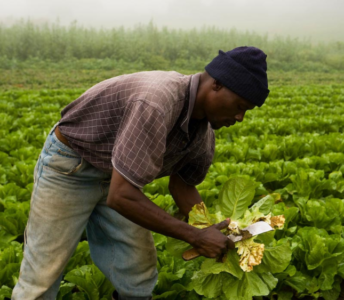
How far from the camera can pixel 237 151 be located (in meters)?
5.79

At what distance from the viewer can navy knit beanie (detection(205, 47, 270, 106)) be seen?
6.40 feet

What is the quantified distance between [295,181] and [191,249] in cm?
266

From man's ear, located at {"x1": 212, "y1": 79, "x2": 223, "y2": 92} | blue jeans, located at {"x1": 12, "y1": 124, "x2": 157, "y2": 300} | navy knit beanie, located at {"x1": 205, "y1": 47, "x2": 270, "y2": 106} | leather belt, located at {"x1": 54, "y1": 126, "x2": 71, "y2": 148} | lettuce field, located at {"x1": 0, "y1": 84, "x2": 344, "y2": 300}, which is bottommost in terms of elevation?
lettuce field, located at {"x1": 0, "y1": 84, "x2": 344, "y2": 300}

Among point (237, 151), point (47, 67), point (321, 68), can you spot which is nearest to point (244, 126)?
point (237, 151)

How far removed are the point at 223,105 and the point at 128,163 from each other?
1.71ft

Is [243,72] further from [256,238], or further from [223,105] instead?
[256,238]

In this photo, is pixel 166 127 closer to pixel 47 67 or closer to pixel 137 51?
pixel 47 67

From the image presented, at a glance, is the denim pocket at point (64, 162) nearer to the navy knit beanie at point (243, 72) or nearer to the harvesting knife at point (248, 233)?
the harvesting knife at point (248, 233)

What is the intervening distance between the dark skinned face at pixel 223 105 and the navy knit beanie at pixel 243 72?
0.03m

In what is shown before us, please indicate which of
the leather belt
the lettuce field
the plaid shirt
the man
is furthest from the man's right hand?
the leather belt

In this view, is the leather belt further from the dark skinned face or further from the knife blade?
the knife blade

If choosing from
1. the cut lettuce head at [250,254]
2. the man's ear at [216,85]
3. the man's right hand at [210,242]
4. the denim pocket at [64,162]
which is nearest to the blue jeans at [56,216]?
the denim pocket at [64,162]

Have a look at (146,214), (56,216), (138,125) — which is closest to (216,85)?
(138,125)

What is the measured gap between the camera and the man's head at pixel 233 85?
1955 mm
